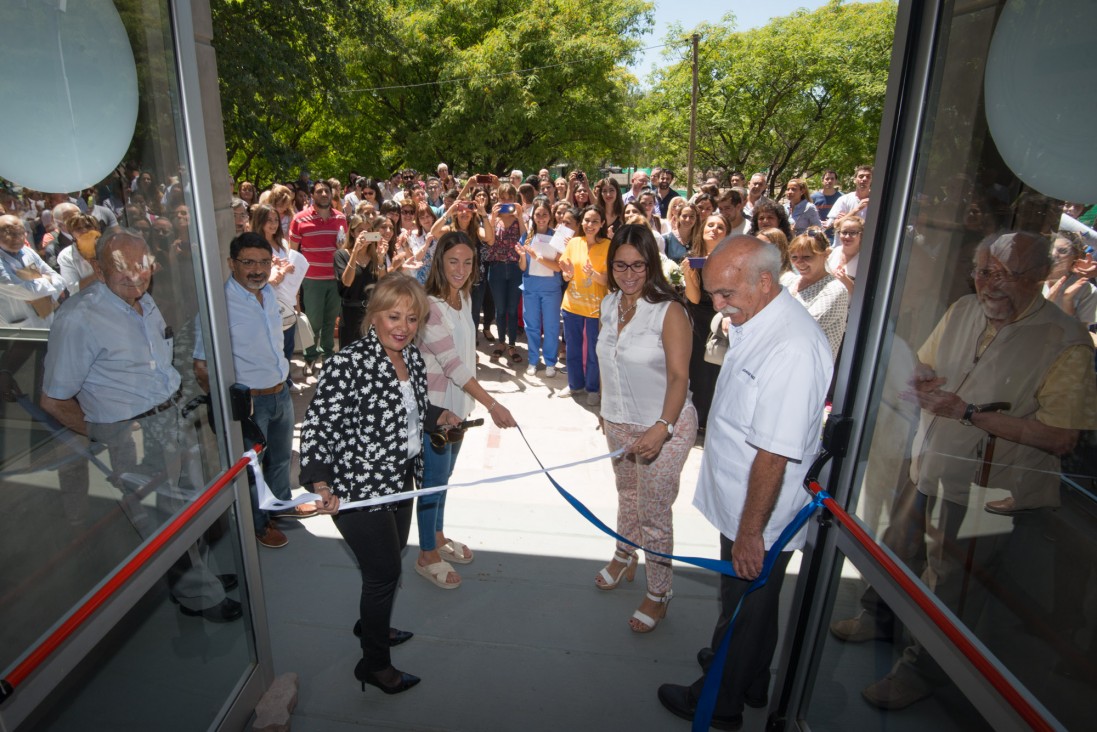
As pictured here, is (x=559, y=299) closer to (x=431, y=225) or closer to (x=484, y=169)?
(x=431, y=225)

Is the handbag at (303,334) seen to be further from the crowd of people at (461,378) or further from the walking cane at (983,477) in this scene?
the walking cane at (983,477)

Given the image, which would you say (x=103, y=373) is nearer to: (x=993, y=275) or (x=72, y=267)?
(x=72, y=267)

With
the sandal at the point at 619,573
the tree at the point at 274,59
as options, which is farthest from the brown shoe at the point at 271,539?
the tree at the point at 274,59

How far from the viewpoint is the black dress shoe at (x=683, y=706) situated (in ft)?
9.53

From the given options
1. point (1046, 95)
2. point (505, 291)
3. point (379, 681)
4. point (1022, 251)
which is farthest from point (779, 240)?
point (505, 291)

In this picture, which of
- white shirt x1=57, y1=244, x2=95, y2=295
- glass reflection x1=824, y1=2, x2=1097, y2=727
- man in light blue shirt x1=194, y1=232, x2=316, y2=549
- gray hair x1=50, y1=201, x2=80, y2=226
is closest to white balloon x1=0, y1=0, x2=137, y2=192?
gray hair x1=50, y1=201, x2=80, y2=226

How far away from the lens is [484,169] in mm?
29781

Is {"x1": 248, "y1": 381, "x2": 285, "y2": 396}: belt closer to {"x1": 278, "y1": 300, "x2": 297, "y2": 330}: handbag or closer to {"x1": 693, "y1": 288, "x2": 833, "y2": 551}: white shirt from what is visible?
{"x1": 278, "y1": 300, "x2": 297, "y2": 330}: handbag

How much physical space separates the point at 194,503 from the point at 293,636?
1409mm

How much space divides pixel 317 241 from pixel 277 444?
374cm

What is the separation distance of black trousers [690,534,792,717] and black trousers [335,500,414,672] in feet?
4.53

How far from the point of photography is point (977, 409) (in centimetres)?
211

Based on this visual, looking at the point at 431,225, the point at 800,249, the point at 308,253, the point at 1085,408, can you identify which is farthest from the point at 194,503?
the point at 431,225

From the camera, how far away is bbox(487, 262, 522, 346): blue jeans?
8.10 m
